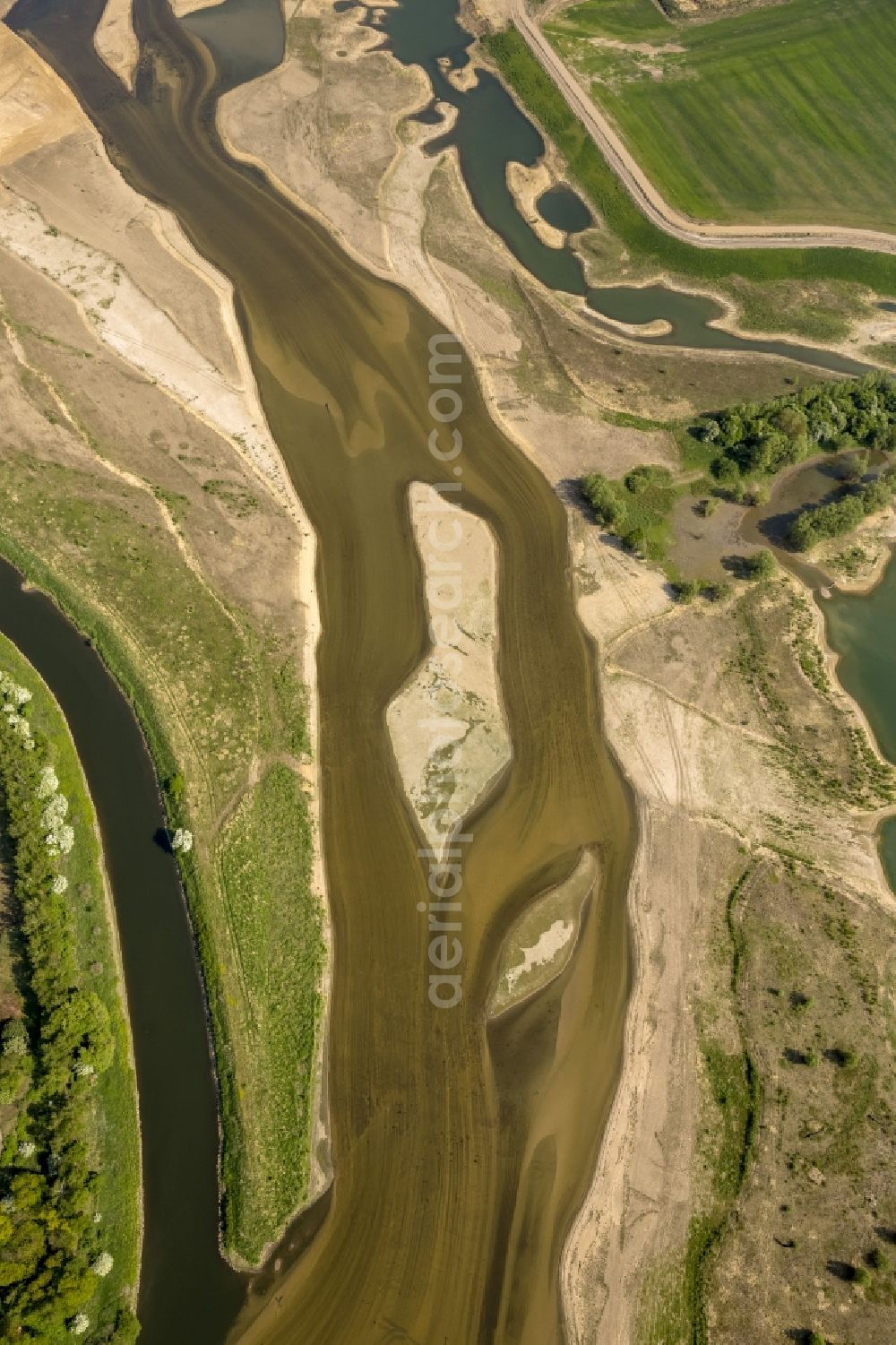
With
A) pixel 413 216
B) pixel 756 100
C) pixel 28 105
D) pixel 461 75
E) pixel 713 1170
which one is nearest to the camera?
pixel 713 1170

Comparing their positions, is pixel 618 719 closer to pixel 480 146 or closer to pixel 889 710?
pixel 889 710

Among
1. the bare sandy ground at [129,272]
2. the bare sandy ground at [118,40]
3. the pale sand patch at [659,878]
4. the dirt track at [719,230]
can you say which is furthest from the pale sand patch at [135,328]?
the dirt track at [719,230]

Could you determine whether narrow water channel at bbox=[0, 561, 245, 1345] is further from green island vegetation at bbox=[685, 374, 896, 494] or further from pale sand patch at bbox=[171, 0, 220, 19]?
pale sand patch at bbox=[171, 0, 220, 19]

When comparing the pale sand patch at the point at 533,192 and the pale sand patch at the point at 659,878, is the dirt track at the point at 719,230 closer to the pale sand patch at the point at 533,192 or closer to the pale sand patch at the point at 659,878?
the pale sand patch at the point at 533,192

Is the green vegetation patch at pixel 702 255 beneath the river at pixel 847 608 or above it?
above

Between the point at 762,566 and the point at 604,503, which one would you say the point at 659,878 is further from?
the point at 604,503

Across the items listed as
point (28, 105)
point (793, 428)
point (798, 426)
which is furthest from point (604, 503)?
point (28, 105)

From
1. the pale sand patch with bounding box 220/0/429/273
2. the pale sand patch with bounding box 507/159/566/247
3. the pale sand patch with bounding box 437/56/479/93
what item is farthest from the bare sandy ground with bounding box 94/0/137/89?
the pale sand patch with bounding box 507/159/566/247
